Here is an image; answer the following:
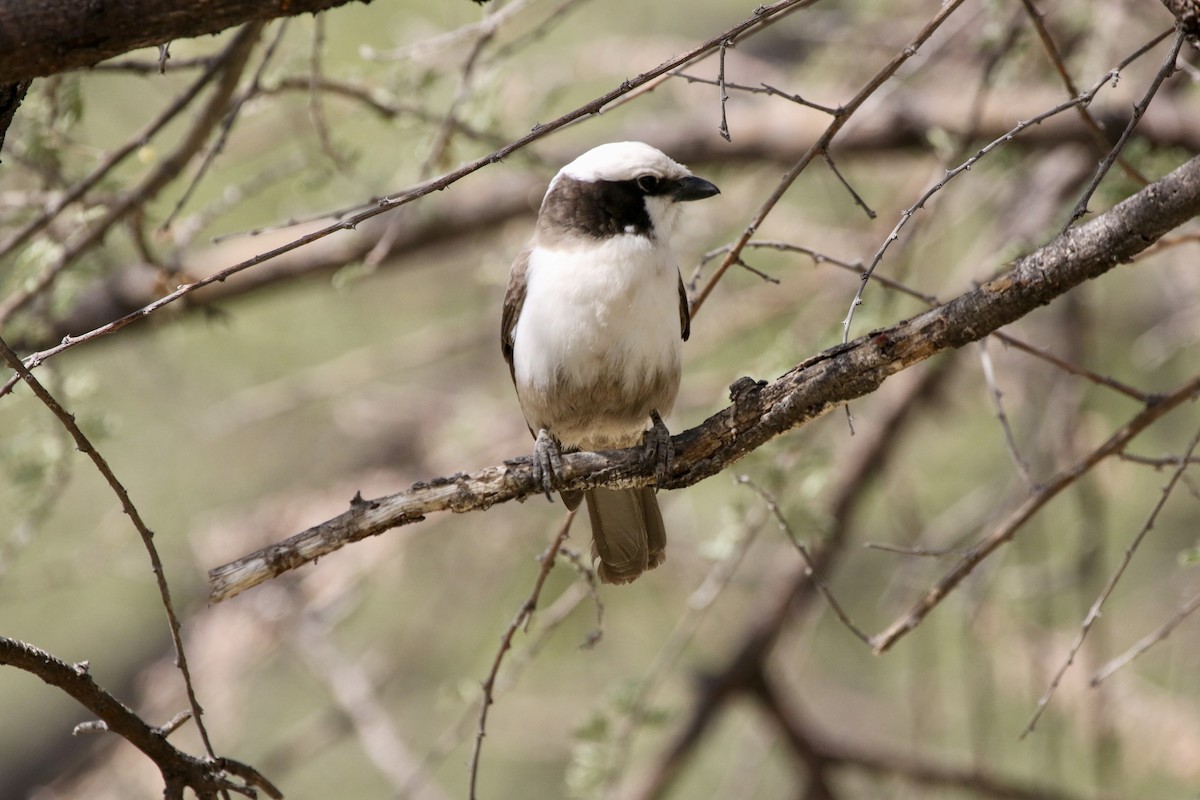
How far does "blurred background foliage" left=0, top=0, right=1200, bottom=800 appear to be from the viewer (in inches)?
167

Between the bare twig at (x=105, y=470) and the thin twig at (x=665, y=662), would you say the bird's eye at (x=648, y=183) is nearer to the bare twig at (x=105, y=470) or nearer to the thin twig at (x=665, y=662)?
the thin twig at (x=665, y=662)

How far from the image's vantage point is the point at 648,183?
12.9 feet

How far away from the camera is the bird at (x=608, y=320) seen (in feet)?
12.1

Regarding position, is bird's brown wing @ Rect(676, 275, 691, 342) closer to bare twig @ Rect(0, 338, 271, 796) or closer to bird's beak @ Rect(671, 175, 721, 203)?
bird's beak @ Rect(671, 175, 721, 203)

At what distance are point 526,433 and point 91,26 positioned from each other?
4.01 meters

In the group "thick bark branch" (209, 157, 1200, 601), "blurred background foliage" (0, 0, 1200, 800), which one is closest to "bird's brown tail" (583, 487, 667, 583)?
"blurred background foliage" (0, 0, 1200, 800)

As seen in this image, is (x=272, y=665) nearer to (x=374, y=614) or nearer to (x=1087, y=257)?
(x=374, y=614)

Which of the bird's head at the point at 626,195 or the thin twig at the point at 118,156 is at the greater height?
the thin twig at the point at 118,156

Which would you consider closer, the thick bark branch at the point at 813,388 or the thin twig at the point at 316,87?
the thick bark branch at the point at 813,388

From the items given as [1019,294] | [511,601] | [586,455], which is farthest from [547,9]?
[1019,294]

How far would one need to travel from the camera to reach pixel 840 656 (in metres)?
8.60

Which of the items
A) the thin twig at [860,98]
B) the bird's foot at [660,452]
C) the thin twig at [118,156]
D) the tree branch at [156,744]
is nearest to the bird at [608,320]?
the bird's foot at [660,452]

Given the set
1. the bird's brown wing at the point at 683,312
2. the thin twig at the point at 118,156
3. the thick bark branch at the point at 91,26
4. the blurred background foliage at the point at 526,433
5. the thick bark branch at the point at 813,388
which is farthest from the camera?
the blurred background foliage at the point at 526,433

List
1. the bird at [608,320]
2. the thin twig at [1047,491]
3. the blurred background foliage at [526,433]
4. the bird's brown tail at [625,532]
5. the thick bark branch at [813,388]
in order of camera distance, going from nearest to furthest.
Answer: the thick bark branch at [813,388]
the thin twig at [1047,491]
the bird at [608,320]
the bird's brown tail at [625,532]
the blurred background foliage at [526,433]
